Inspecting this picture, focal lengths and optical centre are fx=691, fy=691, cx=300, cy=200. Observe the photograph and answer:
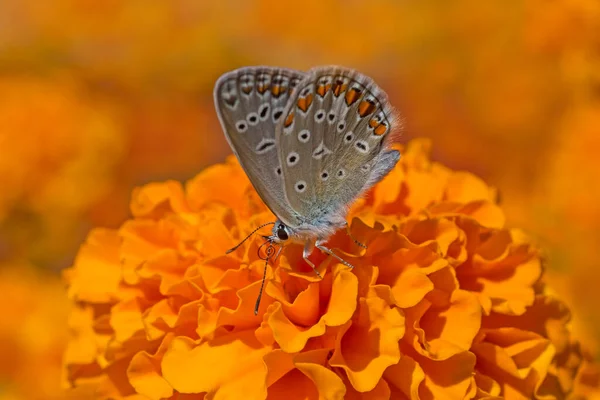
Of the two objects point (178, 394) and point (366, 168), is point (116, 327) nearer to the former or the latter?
point (178, 394)

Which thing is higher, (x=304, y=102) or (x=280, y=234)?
(x=304, y=102)

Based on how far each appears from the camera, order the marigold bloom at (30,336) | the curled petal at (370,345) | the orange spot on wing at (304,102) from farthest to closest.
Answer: the marigold bloom at (30,336) < the orange spot on wing at (304,102) < the curled petal at (370,345)

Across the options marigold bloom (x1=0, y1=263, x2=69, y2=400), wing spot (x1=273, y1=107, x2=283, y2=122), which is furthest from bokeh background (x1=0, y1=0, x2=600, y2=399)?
wing spot (x1=273, y1=107, x2=283, y2=122)

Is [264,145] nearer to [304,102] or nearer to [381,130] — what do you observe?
[304,102]

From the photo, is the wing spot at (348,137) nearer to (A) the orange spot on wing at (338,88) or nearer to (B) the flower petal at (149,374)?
(A) the orange spot on wing at (338,88)

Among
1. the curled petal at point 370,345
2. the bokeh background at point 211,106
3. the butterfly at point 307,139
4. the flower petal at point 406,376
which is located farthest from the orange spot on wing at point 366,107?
the bokeh background at point 211,106

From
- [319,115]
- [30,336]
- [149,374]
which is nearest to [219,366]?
[149,374]
